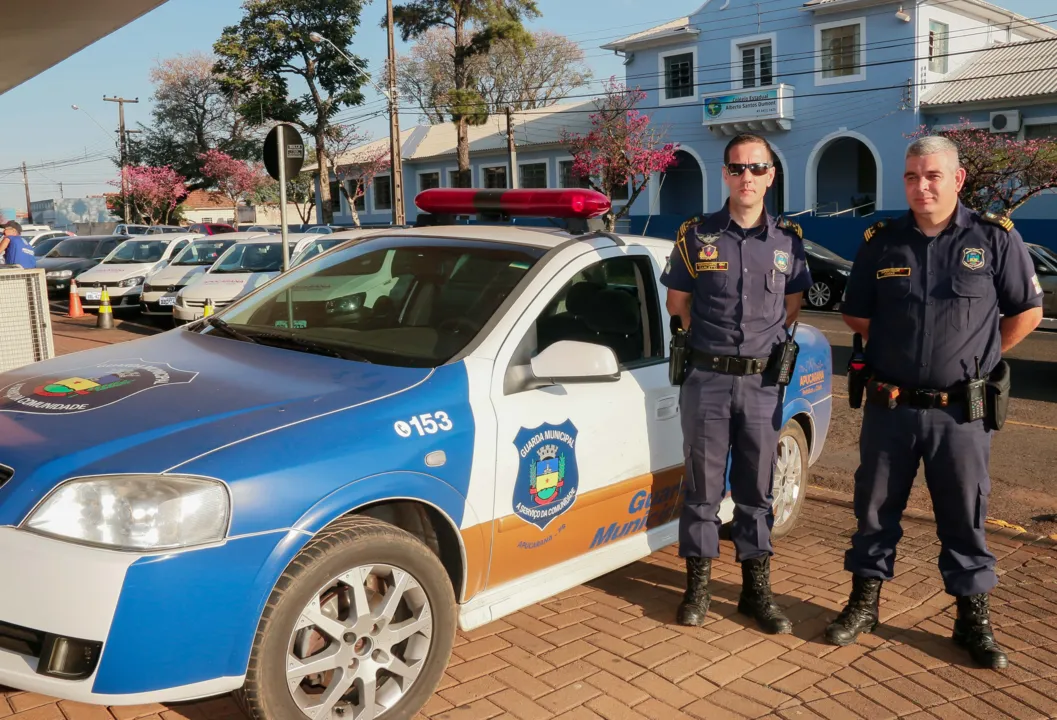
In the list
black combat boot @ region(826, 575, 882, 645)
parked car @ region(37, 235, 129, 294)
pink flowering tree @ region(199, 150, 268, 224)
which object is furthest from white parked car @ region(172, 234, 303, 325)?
pink flowering tree @ region(199, 150, 268, 224)

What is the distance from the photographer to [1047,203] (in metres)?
26.6

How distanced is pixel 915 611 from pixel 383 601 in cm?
253

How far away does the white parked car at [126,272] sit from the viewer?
18.0 m

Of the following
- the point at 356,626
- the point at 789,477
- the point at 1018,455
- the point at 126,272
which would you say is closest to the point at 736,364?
the point at 789,477

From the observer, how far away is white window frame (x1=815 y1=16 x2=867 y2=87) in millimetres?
29734

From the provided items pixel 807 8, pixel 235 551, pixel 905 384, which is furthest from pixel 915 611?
pixel 807 8

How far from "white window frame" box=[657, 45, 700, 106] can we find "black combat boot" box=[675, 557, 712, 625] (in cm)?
3147

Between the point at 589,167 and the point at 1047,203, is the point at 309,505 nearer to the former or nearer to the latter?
the point at 1047,203

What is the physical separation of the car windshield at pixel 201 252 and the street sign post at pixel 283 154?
30.2 ft

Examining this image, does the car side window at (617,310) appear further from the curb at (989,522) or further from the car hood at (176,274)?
the car hood at (176,274)

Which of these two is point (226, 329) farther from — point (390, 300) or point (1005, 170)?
point (1005, 170)

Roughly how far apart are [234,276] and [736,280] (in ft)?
38.3

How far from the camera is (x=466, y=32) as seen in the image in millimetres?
34688

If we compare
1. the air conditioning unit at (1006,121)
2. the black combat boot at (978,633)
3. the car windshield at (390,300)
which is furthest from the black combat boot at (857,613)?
the air conditioning unit at (1006,121)
